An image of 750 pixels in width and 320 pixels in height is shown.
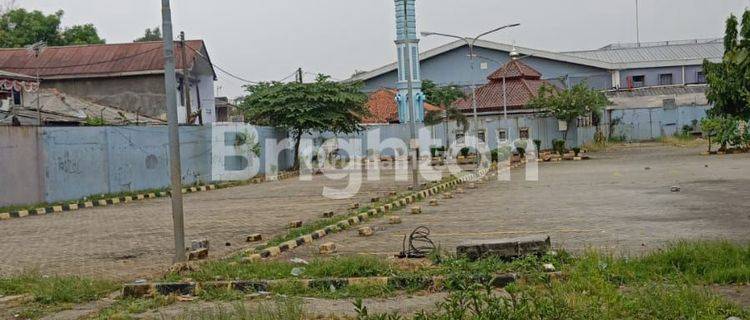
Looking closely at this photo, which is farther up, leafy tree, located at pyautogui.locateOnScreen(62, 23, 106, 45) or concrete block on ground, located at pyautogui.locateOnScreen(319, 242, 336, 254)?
leafy tree, located at pyautogui.locateOnScreen(62, 23, 106, 45)

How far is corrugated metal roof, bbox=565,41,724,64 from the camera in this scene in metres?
77.9

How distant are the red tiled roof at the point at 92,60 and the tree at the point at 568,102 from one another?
67.7ft

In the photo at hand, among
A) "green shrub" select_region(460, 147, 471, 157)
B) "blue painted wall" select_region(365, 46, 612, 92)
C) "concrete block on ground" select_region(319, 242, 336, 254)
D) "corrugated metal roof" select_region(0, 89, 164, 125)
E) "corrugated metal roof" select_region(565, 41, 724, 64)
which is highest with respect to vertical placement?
"corrugated metal roof" select_region(565, 41, 724, 64)

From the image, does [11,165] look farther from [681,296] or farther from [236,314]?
[681,296]

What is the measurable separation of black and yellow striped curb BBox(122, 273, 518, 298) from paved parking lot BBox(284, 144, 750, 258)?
255cm

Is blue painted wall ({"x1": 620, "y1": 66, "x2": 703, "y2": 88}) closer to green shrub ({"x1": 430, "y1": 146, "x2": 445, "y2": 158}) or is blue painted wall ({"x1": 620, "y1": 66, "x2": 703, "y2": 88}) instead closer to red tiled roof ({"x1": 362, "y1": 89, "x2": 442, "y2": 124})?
red tiled roof ({"x1": 362, "y1": 89, "x2": 442, "y2": 124})

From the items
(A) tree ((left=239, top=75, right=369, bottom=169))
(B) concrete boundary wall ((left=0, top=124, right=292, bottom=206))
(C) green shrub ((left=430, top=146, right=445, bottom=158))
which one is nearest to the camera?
(B) concrete boundary wall ((left=0, top=124, right=292, bottom=206))

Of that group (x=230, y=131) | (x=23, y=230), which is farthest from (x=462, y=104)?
(x=23, y=230)

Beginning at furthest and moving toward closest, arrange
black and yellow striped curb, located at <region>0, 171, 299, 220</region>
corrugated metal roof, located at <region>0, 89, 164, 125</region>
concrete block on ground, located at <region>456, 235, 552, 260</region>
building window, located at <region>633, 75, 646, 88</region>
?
1. building window, located at <region>633, 75, 646, 88</region>
2. corrugated metal roof, located at <region>0, 89, 164, 125</region>
3. black and yellow striped curb, located at <region>0, 171, 299, 220</region>
4. concrete block on ground, located at <region>456, 235, 552, 260</region>

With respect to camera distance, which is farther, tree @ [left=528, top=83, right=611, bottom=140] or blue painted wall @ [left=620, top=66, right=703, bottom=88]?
blue painted wall @ [left=620, top=66, right=703, bottom=88]

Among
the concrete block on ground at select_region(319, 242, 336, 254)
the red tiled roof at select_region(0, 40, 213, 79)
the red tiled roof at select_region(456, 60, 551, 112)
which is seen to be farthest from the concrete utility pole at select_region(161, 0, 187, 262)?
the red tiled roof at select_region(456, 60, 551, 112)

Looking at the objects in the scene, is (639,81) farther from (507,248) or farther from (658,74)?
(507,248)

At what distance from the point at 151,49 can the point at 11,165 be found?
2295 cm

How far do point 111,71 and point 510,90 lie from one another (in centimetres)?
2650
